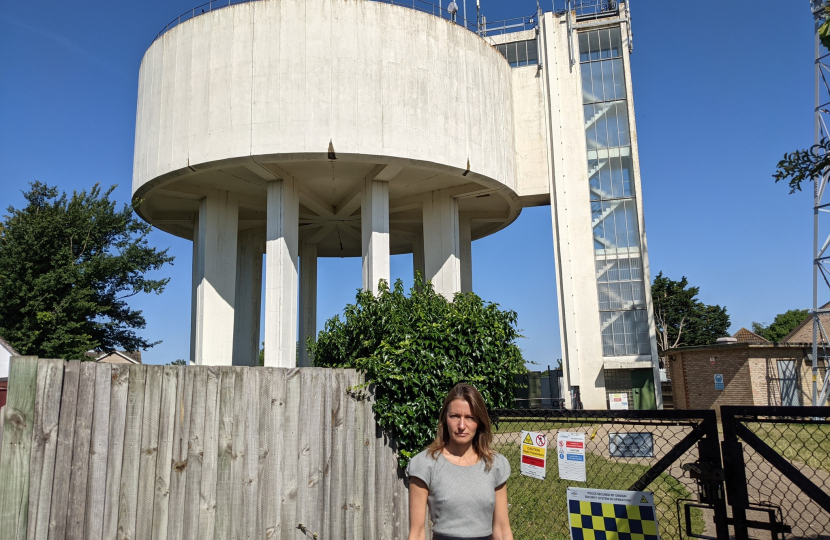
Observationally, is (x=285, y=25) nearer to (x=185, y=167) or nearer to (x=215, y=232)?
(x=185, y=167)

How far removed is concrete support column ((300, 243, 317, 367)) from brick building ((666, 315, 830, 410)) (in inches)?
654

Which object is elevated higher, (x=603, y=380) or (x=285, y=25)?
(x=285, y=25)

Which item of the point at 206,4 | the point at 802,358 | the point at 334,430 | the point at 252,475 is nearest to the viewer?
the point at 252,475

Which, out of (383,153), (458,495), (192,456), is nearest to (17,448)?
(192,456)

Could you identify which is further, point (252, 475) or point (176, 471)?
point (252, 475)

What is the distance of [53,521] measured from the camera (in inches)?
178

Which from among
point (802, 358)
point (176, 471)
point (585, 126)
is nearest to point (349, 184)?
point (585, 126)

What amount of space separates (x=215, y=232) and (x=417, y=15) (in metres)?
9.40

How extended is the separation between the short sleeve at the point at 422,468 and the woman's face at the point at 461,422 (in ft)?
0.59

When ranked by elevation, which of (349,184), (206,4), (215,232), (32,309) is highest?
(206,4)

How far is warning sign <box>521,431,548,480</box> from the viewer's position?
5637mm

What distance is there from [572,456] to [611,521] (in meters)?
0.85

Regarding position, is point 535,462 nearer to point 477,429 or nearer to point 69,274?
point 477,429

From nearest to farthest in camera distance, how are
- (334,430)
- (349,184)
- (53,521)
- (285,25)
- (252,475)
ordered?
(53,521)
(252,475)
(334,430)
(285,25)
(349,184)
